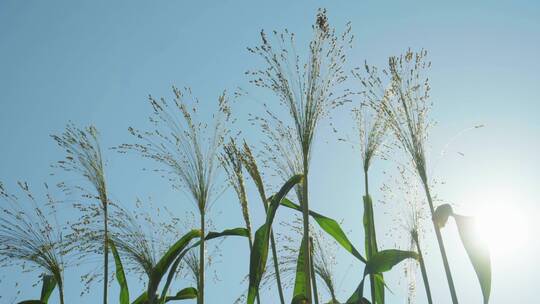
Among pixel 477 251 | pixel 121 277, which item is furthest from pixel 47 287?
pixel 477 251

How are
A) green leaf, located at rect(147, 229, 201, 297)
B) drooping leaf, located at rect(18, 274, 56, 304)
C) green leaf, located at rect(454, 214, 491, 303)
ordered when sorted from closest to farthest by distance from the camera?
green leaf, located at rect(454, 214, 491, 303) → green leaf, located at rect(147, 229, 201, 297) → drooping leaf, located at rect(18, 274, 56, 304)

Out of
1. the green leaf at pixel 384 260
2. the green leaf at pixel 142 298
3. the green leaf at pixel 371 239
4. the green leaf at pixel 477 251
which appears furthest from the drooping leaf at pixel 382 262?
the green leaf at pixel 142 298

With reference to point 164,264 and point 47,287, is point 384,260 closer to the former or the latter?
point 164,264

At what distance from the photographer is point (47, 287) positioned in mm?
5336

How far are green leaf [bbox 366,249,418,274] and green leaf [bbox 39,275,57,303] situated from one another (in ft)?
10.3

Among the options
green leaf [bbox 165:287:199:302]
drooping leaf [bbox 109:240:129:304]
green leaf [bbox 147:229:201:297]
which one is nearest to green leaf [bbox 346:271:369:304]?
green leaf [bbox 147:229:201:297]

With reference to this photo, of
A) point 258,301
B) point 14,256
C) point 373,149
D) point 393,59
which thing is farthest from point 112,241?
point 393,59

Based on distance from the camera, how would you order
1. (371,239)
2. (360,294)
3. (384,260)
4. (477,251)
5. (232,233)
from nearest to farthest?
(477,251) → (384,260) → (360,294) → (371,239) → (232,233)

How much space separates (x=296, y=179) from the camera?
377 cm

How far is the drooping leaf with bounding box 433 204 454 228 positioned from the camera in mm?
3836

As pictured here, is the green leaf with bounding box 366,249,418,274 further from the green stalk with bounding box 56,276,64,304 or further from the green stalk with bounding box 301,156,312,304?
the green stalk with bounding box 56,276,64,304

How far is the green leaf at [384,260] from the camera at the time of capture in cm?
378

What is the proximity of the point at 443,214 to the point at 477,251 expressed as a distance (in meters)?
0.39

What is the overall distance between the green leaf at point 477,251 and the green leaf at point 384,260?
1.39 ft
